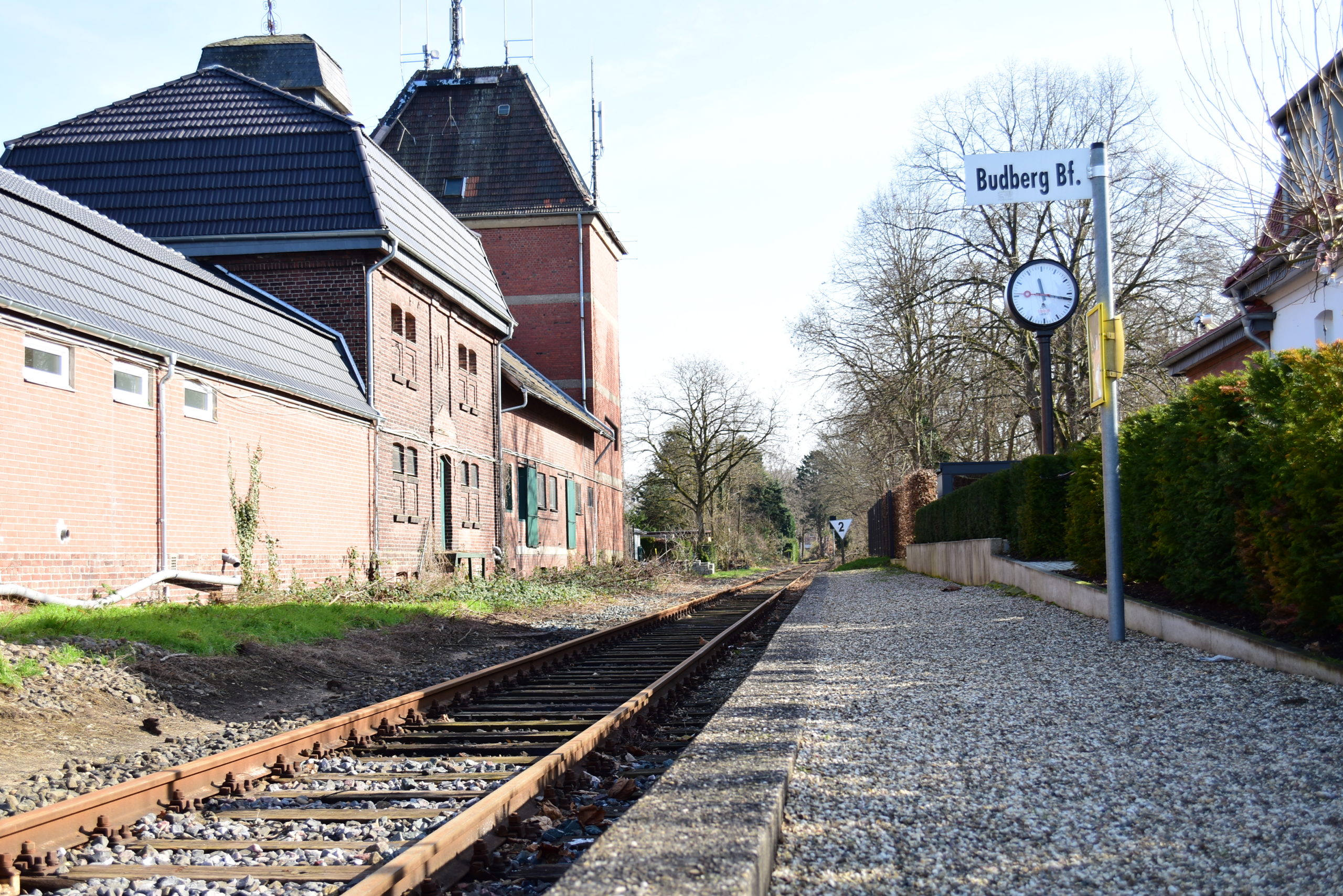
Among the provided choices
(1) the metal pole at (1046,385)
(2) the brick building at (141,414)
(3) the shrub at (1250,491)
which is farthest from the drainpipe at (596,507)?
(3) the shrub at (1250,491)

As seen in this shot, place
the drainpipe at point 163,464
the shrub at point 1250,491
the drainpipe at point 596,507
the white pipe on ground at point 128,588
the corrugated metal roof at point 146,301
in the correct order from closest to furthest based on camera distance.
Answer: the shrub at point 1250,491 → the white pipe on ground at point 128,588 → the corrugated metal roof at point 146,301 → the drainpipe at point 163,464 → the drainpipe at point 596,507

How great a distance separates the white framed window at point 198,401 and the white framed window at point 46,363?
2088 mm

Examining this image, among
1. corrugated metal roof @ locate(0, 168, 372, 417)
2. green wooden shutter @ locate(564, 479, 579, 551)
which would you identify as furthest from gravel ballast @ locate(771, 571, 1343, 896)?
green wooden shutter @ locate(564, 479, 579, 551)

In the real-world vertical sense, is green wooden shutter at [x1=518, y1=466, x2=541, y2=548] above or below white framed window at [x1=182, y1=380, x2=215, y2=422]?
below

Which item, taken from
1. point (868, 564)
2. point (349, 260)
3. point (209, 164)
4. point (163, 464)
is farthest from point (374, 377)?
point (868, 564)

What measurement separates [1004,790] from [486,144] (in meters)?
36.4

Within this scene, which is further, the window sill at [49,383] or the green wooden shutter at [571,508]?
the green wooden shutter at [571,508]

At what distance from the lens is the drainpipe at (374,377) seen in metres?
18.9

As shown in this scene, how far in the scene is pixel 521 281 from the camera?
37375mm

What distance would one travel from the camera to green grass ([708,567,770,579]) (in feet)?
136

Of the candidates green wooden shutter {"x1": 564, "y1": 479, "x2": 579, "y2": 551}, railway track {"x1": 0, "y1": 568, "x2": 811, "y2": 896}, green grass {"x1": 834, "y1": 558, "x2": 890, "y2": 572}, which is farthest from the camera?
green grass {"x1": 834, "y1": 558, "x2": 890, "y2": 572}

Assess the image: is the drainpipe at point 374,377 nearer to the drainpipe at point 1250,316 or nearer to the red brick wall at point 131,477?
the red brick wall at point 131,477

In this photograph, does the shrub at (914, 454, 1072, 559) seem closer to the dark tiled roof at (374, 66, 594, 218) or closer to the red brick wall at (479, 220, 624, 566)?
the red brick wall at (479, 220, 624, 566)

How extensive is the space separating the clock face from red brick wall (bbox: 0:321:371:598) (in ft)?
35.4
